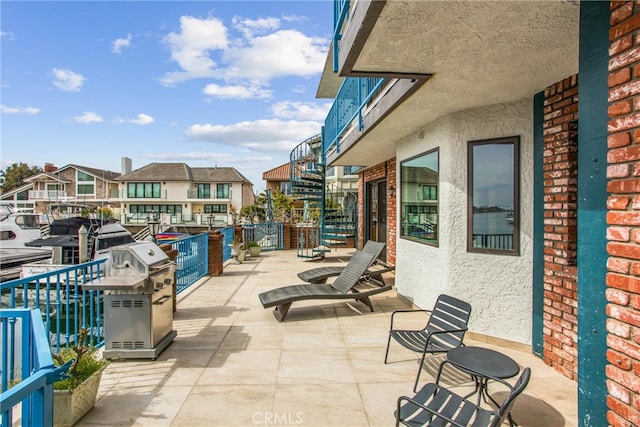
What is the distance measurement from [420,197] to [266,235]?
9143 mm

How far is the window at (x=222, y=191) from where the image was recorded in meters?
41.7

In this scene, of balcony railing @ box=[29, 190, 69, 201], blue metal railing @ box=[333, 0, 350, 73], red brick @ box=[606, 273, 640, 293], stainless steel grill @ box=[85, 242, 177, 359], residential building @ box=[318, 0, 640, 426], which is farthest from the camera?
balcony railing @ box=[29, 190, 69, 201]

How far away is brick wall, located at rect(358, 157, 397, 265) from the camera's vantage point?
8.35m

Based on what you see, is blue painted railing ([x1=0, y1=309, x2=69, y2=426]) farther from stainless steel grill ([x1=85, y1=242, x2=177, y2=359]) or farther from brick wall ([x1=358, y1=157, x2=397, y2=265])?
brick wall ([x1=358, y1=157, x2=397, y2=265])

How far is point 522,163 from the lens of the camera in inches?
161

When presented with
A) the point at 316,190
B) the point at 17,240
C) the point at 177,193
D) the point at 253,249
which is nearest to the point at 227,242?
the point at 253,249

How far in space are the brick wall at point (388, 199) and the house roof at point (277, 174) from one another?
89.9 feet

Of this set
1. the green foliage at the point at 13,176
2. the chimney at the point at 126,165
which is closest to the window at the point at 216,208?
the chimney at the point at 126,165

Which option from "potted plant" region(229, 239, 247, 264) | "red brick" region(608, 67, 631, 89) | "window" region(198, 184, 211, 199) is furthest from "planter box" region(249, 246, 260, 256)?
"window" region(198, 184, 211, 199)

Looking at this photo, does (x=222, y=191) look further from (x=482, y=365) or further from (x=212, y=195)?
(x=482, y=365)

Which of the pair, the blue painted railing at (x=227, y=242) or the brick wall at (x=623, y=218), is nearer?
the brick wall at (x=623, y=218)

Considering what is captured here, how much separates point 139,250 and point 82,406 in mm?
1568

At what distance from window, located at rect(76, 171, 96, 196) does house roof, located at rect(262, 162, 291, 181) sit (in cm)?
2055

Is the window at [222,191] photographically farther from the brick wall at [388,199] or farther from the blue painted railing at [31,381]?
the blue painted railing at [31,381]
